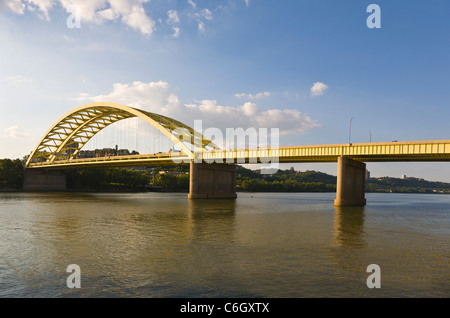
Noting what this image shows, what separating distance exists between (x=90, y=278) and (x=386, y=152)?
154 ft

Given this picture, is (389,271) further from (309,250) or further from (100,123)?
(100,123)

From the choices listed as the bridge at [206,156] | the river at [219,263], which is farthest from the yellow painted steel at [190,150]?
the river at [219,263]

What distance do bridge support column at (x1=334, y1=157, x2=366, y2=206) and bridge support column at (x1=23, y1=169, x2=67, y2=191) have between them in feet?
Answer: 314

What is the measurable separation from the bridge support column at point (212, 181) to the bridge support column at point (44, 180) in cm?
6620

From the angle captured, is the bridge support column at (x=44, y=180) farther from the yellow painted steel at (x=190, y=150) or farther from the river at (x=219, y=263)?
the river at (x=219, y=263)

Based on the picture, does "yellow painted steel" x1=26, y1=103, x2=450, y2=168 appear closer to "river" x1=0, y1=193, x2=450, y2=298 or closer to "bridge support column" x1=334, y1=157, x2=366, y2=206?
"bridge support column" x1=334, y1=157, x2=366, y2=206

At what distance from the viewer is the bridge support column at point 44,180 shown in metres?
113

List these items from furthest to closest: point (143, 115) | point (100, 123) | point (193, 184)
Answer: point (100, 123) < point (143, 115) < point (193, 184)

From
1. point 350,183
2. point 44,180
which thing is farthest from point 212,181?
point 44,180

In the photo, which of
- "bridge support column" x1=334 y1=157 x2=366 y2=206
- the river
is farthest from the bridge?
the river

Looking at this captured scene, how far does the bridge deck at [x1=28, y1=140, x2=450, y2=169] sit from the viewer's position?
4759 centimetres

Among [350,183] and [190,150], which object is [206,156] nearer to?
[190,150]
